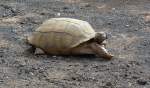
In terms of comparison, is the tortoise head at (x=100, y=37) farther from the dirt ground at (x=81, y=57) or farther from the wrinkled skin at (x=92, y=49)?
the dirt ground at (x=81, y=57)

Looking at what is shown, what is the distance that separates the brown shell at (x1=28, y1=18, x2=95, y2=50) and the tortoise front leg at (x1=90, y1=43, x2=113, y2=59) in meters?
0.15

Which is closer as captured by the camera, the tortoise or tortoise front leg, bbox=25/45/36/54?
the tortoise

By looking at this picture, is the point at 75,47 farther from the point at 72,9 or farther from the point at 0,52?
the point at 72,9

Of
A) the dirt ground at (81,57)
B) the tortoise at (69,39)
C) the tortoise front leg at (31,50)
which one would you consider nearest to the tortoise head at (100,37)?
the tortoise at (69,39)

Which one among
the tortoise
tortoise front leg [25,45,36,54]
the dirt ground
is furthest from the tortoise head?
tortoise front leg [25,45,36,54]

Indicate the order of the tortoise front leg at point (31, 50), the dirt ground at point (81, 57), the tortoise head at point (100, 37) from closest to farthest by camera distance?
the dirt ground at point (81, 57) → the tortoise head at point (100, 37) → the tortoise front leg at point (31, 50)

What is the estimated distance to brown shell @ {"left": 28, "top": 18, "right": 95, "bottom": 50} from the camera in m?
6.43

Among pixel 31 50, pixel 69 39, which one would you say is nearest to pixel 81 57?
pixel 69 39

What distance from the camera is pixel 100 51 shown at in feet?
21.4

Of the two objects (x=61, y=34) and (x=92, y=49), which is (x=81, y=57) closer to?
(x=92, y=49)

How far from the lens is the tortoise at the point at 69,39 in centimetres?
644

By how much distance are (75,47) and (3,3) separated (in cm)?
431

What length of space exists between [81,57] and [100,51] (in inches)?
11.4

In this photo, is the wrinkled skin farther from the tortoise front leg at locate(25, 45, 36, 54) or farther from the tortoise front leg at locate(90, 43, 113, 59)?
the tortoise front leg at locate(25, 45, 36, 54)
